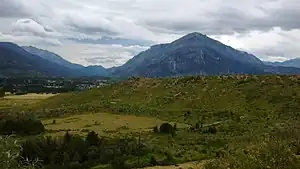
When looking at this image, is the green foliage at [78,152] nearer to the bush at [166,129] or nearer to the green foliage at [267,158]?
the bush at [166,129]

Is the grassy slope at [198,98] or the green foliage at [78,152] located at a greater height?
the grassy slope at [198,98]

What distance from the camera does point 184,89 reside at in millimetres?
141750

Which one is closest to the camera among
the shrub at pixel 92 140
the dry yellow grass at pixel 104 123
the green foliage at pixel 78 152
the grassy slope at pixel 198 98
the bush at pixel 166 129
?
the green foliage at pixel 78 152

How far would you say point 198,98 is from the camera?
5103 inches

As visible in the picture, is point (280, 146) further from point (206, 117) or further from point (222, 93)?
point (222, 93)

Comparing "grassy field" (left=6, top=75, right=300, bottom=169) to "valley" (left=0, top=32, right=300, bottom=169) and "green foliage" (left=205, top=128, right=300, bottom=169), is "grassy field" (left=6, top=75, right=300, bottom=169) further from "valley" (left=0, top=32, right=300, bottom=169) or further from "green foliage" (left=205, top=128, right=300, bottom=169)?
"green foliage" (left=205, top=128, right=300, bottom=169)

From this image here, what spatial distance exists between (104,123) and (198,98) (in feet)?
118

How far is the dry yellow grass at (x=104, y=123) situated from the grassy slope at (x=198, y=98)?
7.35 m

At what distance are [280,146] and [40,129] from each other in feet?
234

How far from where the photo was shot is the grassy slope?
111 metres

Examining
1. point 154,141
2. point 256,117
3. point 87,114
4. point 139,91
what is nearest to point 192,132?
point 154,141

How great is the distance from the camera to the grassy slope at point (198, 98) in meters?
111

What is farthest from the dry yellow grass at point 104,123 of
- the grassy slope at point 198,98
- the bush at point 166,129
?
the grassy slope at point 198,98

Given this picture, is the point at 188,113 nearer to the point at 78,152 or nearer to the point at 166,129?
the point at 166,129
